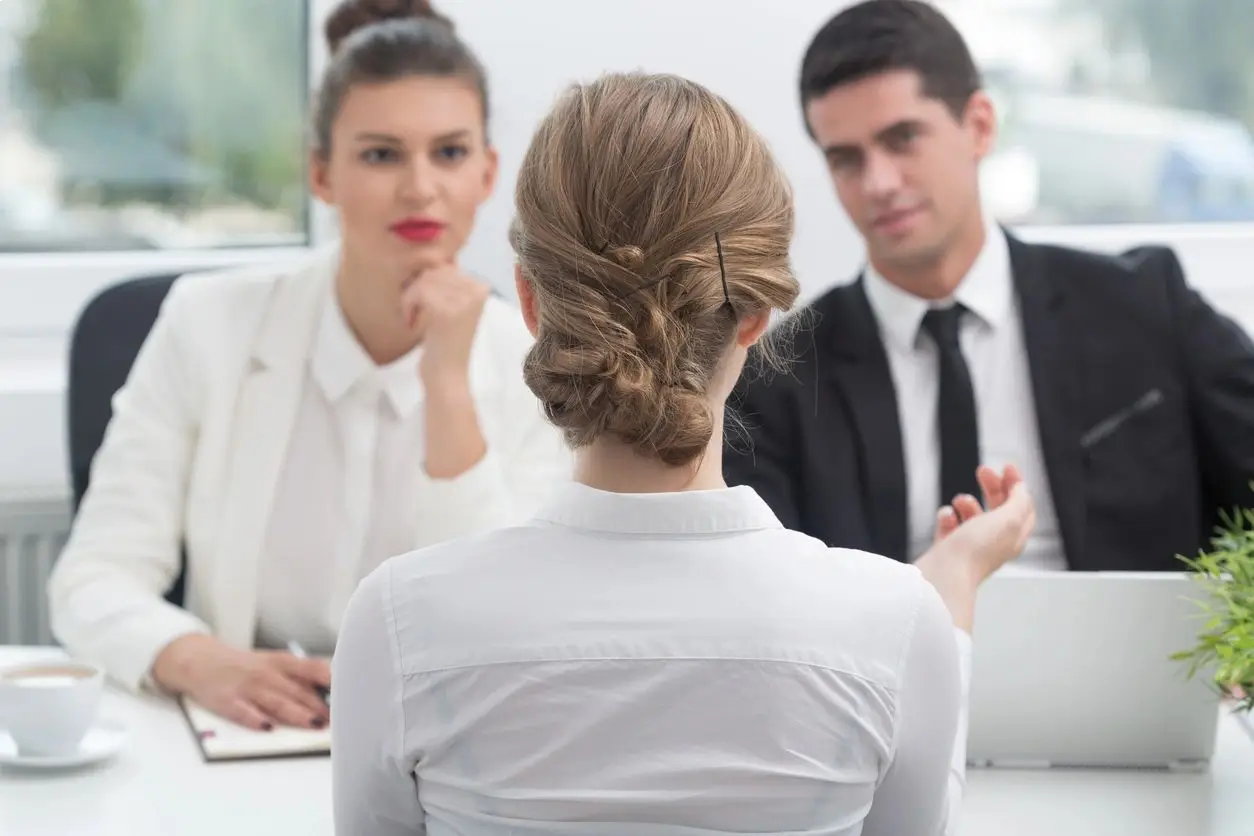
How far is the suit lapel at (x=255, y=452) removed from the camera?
1.96 meters

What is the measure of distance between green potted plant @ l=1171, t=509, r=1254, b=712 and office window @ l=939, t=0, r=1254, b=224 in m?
1.76

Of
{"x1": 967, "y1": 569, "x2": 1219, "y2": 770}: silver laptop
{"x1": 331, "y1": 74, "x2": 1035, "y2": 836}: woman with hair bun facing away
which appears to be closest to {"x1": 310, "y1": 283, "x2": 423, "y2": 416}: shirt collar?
{"x1": 967, "y1": 569, "x2": 1219, "y2": 770}: silver laptop

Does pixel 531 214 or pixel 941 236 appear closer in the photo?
pixel 531 214

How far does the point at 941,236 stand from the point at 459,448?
735 millimetres

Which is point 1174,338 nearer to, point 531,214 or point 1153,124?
point 1153,124

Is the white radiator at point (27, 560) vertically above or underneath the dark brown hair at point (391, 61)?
underneath

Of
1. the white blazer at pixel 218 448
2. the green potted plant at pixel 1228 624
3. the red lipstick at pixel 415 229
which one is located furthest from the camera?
the red lipstick at pixel 415 229

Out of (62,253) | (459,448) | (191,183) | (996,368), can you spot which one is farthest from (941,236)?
(62,253)

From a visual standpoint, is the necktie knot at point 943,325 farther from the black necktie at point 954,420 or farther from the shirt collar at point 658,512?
the shirt collar at point 658,512

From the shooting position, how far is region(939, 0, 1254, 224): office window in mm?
3039

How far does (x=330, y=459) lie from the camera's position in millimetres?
2035

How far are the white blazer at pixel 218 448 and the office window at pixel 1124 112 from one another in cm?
137

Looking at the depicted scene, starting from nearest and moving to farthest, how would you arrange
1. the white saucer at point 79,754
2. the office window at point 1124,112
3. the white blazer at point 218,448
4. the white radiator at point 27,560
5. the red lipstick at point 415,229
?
the white saucer at point 79,754 → the white blazer at point 218,448 → the red lipstick at point 415,229 → the white radiator at point 27,560 → the office window at point 1124,112

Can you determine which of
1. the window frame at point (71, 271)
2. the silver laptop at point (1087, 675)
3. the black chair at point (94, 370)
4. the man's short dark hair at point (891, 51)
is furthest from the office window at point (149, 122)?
the silver laptop at point (1087, 675)
